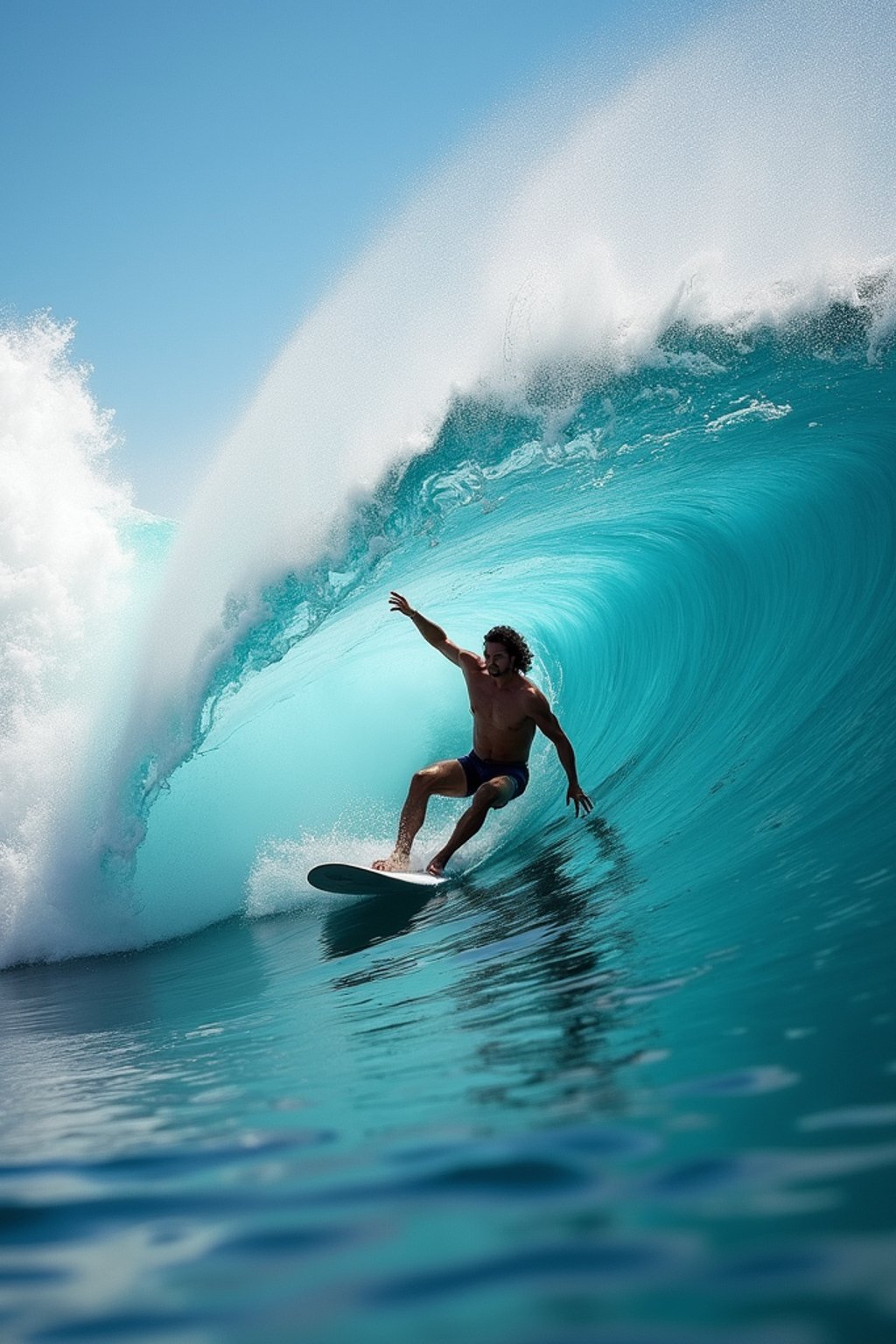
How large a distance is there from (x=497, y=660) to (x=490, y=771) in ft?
2.69

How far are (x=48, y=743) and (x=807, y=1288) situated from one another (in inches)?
310

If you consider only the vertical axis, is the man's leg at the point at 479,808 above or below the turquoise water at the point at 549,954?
below

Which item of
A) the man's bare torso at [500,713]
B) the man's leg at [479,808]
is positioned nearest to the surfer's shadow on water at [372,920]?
the man's leg at [479,808]

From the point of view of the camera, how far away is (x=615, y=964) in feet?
9.41

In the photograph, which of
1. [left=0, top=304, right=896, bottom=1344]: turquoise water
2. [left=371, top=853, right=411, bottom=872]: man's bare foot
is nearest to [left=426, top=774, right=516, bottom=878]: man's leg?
[left=371, top=853, right=411, bottom=872]: man's bare foot

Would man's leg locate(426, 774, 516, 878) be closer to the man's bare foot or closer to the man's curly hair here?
the man's bare foot

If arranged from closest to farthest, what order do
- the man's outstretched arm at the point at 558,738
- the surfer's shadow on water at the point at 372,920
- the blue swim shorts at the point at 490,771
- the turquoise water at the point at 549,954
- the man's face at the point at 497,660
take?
the turquoise water at the point at 549,954, the surfer's shadow on water at the point at 372,920, the man's outstretched arm at the point at 558,738, the man's face at the point at 497,660, the blue swim shorts at the point at 490,771

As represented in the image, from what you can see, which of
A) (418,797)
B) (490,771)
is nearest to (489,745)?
(490,771)

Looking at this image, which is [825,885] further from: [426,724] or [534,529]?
[426,724]

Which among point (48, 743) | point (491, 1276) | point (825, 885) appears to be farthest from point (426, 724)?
point (491, 1276)

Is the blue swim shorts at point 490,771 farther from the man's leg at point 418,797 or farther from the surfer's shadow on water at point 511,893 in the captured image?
the surfer's shadow on water at point 511,893

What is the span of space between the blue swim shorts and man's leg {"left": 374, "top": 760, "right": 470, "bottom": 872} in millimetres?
41

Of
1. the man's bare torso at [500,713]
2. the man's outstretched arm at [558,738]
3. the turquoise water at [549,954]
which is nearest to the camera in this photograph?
the turquoise water at [549,954]

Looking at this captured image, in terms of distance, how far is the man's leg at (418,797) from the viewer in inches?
249
